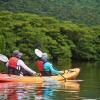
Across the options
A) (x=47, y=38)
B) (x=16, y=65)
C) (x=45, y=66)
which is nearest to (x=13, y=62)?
(x=16, y=65)

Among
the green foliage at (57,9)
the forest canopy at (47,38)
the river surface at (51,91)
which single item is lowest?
the river surface at (51,91)

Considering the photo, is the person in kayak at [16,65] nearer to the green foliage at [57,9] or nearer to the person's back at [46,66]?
the person's back at [46,66]

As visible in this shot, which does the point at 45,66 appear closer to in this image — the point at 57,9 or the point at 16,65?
the point at 16,65

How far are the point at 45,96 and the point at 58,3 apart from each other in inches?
4248

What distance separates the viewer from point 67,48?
79.5 meters

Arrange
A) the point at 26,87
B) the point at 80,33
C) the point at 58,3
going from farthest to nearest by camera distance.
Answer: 1. the point at 58,3
2. the point at 80,33
3. the point at 26,87

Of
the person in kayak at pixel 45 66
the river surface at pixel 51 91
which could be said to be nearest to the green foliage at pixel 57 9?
the person in kayak at pixel 45 66

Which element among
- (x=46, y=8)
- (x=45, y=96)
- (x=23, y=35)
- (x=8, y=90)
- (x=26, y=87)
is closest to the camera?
(x=45, y=96)

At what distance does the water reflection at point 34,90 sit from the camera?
2236 centimetres

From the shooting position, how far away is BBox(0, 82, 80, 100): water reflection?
2236 centimetres

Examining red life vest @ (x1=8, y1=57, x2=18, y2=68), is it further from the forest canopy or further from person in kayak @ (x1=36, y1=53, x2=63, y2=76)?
the forest canopy

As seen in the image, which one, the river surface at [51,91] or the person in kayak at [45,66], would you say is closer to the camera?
the river surface at [51,91]

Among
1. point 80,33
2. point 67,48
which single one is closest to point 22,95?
point 67,48

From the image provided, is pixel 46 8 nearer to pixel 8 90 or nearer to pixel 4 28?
pixel 4 28
